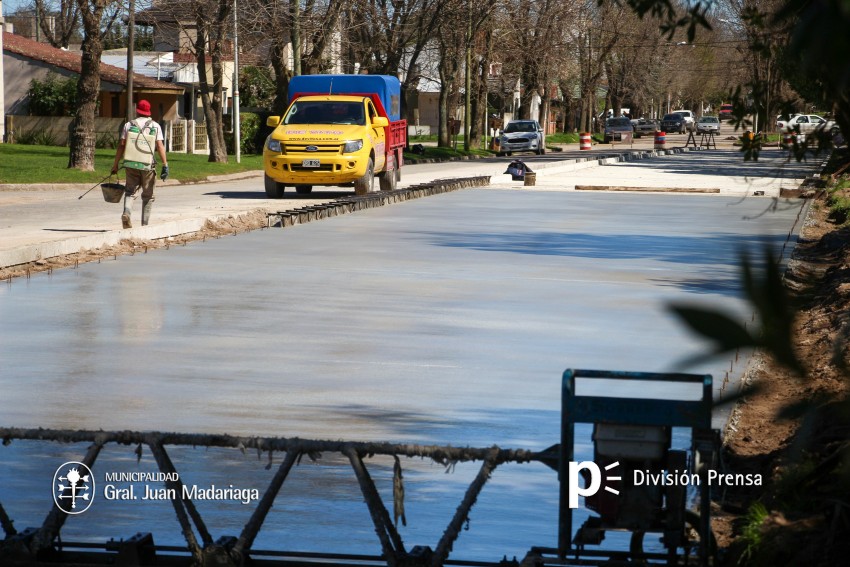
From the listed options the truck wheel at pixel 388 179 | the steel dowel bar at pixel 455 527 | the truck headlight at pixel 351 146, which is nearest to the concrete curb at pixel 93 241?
the truck headlight at pixel 351 146

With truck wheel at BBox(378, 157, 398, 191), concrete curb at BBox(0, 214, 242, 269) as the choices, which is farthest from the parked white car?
truck wheel at BBox(378, 157, 398, 191)

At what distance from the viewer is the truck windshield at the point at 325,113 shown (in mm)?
28938

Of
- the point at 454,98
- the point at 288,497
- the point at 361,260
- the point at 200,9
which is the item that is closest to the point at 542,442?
the point at 288,497

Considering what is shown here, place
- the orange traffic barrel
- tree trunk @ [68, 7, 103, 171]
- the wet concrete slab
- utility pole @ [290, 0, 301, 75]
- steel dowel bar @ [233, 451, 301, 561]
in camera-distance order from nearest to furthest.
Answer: steel dowel bar @ [233, 451, 301, 561]
the orange traffic barrel
the wet concrete slab
tree trunk @ [68, 7, 103, 171]
utility pole @ [290, 0, 301, 75]

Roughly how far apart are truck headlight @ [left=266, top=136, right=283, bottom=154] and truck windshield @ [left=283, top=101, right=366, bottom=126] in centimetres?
102

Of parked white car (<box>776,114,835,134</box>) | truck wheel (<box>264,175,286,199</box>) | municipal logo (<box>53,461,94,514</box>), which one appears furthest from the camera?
truck wheel (<box>264,175,286,199</box>)

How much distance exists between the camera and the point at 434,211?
26.0 metres

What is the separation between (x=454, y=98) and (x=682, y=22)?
8189 centimetres

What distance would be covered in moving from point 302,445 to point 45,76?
56.3 meters

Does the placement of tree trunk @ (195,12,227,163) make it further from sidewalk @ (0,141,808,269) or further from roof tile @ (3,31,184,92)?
roof tile @ (3,31,184,92)

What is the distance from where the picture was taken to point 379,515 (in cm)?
488

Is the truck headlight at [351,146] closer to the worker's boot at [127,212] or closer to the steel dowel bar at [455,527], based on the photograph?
the worker's boot at [127,212]

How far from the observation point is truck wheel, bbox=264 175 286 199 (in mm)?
28484

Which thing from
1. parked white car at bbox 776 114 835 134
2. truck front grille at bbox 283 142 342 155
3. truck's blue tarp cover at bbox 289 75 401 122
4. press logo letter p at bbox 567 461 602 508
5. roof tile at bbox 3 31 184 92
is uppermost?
roof tile at bbox 3 31 184 92
